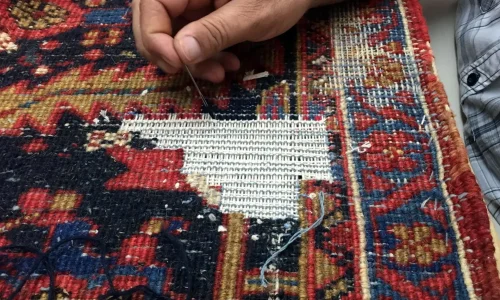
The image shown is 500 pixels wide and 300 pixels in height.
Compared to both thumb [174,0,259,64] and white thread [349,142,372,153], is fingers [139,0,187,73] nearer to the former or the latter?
thumb [174,0,259,64]

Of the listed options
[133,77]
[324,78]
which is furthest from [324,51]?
[133,77]

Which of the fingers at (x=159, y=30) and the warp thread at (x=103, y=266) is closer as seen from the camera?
the warp thread at (x=103, y=266)

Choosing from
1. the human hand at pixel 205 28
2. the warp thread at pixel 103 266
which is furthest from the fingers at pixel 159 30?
the warp thread at pixel 103 266

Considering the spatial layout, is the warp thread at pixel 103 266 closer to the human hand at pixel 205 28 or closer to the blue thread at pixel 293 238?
the blue thread at pixel 293 238

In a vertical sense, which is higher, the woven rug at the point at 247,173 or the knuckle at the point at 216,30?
Result: the knuckle at the point at 216,30

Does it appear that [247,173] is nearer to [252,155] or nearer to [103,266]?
[252,155]

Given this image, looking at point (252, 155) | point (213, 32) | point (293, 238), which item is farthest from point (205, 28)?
point (293, 238)

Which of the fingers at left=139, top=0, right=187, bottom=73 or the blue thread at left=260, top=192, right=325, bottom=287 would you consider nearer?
the blue thread at left=260, top=192, right=325, bottom=287

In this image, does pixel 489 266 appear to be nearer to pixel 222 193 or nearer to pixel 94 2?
pixel 222 193

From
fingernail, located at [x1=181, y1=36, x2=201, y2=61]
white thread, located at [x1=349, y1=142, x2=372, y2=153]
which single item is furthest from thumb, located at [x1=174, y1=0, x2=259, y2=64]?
white thread, located at [x1=349, y1=142, x2=372, y2=153]
